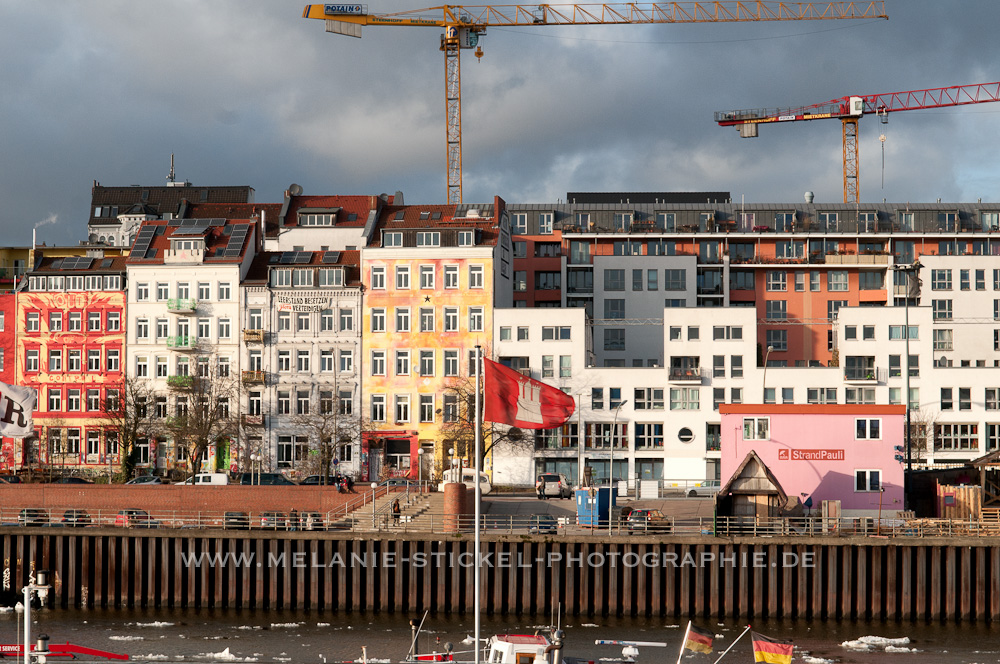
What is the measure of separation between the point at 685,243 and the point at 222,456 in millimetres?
45178

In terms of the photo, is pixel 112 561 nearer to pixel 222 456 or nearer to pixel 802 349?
pixel 222 456

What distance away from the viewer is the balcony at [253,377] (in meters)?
91.4

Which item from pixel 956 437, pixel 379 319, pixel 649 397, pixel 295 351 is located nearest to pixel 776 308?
pixel 956 437

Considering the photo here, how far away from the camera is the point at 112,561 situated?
188ft

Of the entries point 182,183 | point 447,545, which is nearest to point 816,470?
point 447,545

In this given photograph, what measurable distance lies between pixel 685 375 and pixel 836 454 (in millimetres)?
29057

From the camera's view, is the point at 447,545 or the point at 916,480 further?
the point at 916,480

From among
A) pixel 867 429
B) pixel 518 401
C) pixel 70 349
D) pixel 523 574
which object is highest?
pixel 70 349

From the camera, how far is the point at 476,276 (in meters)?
92.1

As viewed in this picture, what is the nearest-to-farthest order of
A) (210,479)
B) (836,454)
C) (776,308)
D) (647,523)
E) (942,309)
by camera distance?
(647,523) → (836,454) → (210,479) → (942,309) → (776,308)

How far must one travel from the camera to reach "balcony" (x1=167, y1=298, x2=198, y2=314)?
304 feet

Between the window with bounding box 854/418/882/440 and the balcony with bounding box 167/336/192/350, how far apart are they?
4927cm

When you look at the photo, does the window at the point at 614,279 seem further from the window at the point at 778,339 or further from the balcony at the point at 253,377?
the balcony at the point at 253,377

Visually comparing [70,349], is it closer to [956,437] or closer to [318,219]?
[318,219]
